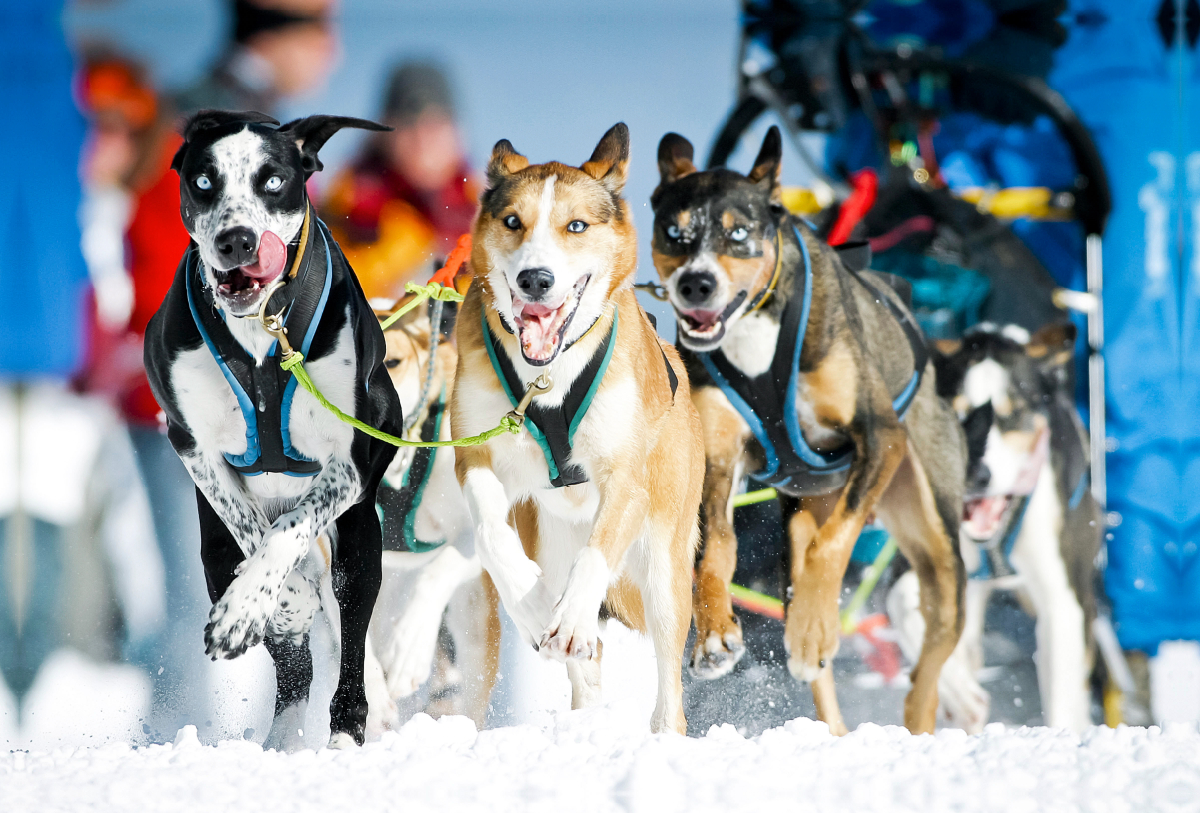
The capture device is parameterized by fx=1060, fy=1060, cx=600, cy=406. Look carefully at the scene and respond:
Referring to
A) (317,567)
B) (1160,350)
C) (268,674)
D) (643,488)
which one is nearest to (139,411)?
(268,674)

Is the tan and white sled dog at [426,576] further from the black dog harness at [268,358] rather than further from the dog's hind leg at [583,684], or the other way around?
the black dog harness at [268,358]

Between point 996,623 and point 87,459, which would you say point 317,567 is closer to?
point 87,459

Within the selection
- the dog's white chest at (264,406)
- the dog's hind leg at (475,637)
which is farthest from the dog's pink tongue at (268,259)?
the dog's hind leg at (475,637)

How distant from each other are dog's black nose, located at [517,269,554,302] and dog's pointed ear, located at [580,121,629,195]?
1.64ft

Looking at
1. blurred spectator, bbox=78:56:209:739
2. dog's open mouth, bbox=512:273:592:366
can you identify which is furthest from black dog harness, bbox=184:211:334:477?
blurred spectator, bbox=78:56:209:739

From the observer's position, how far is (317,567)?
3527 mm

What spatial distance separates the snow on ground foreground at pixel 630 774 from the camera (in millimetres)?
2760

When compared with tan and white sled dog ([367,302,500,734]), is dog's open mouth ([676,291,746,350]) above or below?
above

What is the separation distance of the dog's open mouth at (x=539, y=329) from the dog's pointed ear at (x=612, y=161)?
0.47 m

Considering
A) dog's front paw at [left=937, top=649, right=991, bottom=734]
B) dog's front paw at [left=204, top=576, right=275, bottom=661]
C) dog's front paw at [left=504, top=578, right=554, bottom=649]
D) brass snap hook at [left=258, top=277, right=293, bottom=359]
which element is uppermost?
brass snap hook at [left=258, top=277, right=293, bottom=359]

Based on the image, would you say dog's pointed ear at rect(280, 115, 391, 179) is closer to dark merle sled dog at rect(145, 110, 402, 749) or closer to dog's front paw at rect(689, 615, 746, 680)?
dark merle sled dog at rect(145, 110, 402, 749)

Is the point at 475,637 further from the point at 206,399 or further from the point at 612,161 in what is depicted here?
the point at 612,161

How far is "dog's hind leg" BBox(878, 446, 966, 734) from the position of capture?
4.35m

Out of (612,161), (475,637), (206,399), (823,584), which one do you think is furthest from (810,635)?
(206,399)
